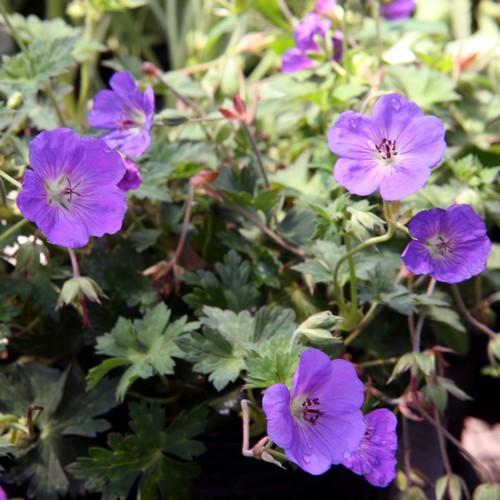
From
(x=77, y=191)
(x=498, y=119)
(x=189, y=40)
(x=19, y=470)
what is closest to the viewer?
(x=77, y=191)

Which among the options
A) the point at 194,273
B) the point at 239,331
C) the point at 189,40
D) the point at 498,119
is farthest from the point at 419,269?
the point at 189,40

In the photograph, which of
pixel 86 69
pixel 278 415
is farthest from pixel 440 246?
pixel 86 69

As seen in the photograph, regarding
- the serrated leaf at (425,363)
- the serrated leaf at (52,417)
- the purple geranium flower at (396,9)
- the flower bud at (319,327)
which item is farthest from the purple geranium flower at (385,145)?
the purple geranium flower at (396,9)

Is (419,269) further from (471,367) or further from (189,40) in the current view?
(189,40)

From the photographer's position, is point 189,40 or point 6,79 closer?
point 6,79

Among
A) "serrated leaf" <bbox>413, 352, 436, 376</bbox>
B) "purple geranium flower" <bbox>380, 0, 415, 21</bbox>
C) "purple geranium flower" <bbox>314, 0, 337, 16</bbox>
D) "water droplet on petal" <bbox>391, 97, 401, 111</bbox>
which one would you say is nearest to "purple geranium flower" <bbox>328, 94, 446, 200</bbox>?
"water droplet on petal" <bbox>391, 97, 401, 111</bbox>

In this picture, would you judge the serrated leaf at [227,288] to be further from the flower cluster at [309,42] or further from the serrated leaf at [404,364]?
the flower cluster at [309,42]

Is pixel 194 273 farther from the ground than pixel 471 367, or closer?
farther from the ground

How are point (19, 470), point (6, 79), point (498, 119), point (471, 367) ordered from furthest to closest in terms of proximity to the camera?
point (471, 367) → point (498, 119) → point (6, 79) → point (19, 470)
